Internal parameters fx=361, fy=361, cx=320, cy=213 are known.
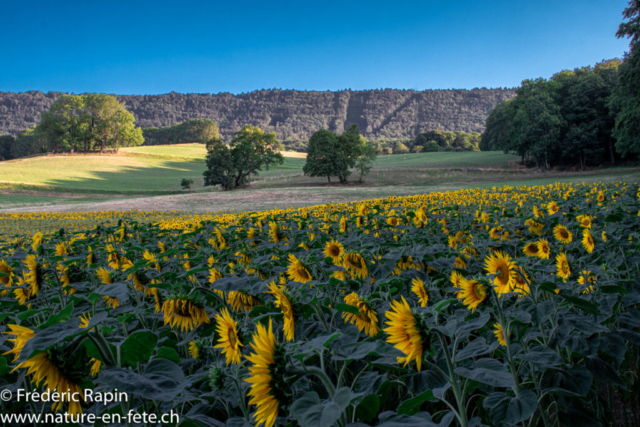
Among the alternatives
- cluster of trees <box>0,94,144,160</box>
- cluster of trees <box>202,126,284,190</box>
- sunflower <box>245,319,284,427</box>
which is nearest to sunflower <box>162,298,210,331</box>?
sunflower <box>245,319,284,427</box>

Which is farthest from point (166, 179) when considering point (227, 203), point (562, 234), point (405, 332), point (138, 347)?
point (405, 332)

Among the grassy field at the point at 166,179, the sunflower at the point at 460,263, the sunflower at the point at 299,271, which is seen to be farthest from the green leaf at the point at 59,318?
the grassy field at the point at 166,179

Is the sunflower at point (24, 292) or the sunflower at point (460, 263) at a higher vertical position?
the sunflower at point (460, 263)

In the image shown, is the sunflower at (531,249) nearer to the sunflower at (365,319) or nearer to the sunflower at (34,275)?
the sunflower at (365,319)

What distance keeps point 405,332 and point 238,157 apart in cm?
4359

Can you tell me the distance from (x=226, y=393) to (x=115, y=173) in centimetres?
5951

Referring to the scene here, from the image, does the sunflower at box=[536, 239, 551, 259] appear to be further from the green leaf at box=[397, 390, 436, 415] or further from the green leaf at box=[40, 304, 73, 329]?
the green leaf at box=[40, 304, 73, 329]

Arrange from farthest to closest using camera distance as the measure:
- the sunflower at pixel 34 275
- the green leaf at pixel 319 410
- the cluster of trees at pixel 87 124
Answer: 1. the cluster of trees at pixel 87 124
2. the sunflower at pixel 34 275
3. the green leaf at pixel 319 410

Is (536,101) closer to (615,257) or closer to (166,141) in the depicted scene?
(615,257)

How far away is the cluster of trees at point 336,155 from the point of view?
143 feet

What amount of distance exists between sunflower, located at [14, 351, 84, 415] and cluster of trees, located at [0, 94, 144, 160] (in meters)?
83.2

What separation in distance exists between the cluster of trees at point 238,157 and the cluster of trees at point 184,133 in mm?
76809

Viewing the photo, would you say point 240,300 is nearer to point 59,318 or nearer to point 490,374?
point 59,318

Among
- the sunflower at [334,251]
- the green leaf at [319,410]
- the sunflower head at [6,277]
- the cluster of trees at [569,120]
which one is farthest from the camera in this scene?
the cluster of trees at [569,120]
